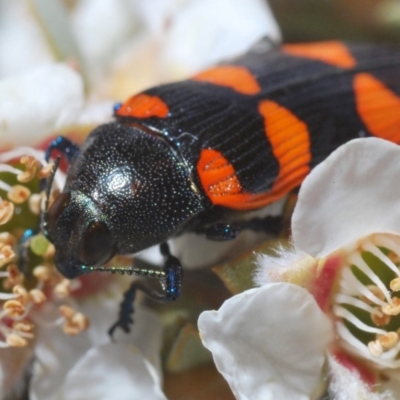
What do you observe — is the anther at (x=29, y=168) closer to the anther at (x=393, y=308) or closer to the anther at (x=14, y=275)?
the anther at (x=14, y=275)

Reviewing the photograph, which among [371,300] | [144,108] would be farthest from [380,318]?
[144,108]

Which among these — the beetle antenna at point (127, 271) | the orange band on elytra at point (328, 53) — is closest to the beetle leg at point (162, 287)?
the beetle antenna at point (127, 271)

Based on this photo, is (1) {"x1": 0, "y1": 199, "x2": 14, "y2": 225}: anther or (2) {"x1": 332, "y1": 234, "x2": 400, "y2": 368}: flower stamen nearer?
(2) {"x1": 332, "y1": 234, "x2": 400, "y2": 368}: flower stamen

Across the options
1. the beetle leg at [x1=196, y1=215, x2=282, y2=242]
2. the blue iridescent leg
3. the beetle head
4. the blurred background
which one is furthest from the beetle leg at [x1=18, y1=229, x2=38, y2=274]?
the blurred background

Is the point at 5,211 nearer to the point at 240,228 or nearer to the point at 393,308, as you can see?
the point at 240,228

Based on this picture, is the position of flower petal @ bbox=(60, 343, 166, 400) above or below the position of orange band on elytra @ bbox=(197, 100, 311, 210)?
below

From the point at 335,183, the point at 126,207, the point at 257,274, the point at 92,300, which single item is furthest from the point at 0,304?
the point at 335,183

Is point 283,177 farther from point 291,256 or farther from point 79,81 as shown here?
point 79,81

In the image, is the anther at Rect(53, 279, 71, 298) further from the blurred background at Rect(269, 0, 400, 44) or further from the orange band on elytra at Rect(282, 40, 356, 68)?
the blurred background at Rect(269, 0, 400, 44)
